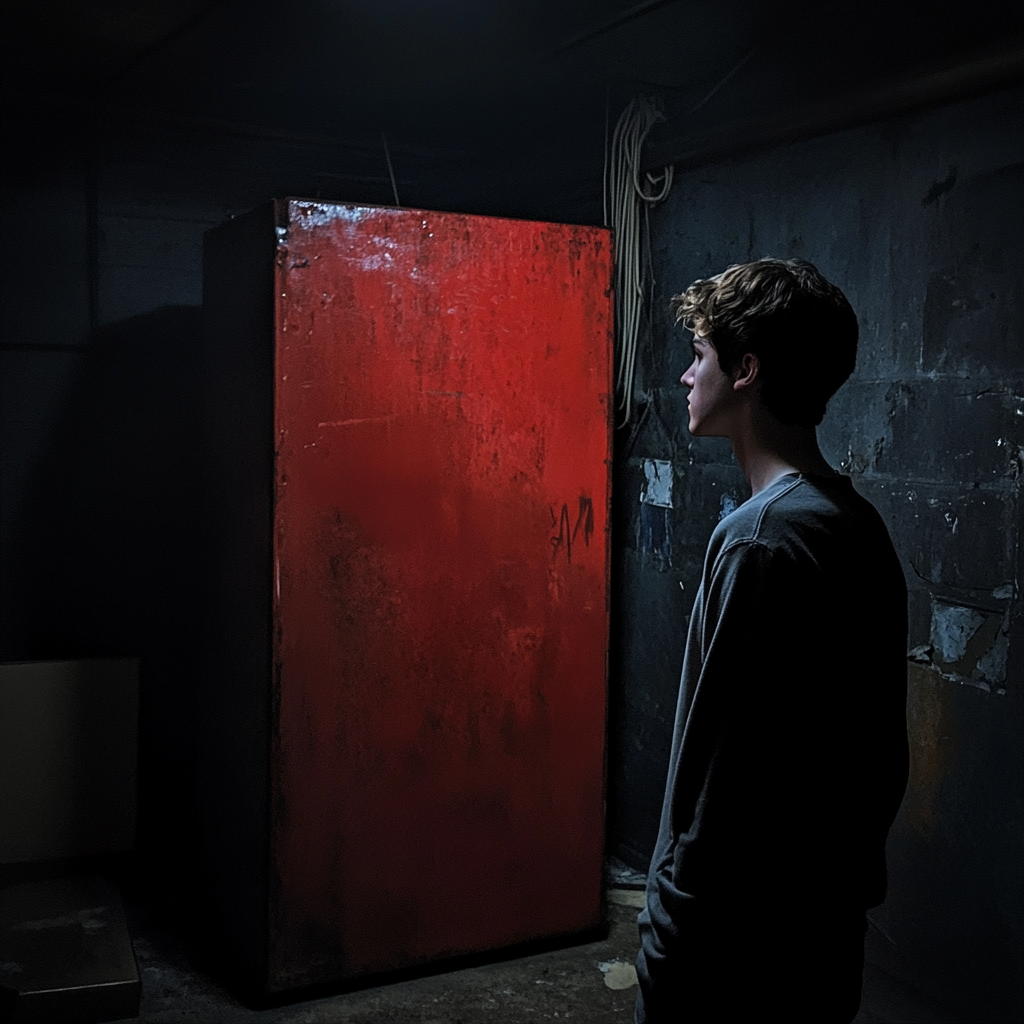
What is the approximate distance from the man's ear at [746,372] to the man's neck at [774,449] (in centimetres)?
4

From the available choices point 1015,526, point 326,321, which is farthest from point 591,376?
point 1015,526

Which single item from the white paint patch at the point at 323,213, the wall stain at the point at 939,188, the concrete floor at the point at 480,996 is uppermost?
the wall stain at the point at 939,188

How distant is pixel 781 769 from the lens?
54.4 inches

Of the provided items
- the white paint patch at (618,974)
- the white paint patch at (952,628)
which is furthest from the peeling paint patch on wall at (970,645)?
the white paint patch at (618,974)

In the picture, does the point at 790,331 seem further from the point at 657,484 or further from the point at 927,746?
the point at 657,484

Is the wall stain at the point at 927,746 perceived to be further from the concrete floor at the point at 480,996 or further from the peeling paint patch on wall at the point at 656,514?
the peeling paint patch on wall at the point at 656,514

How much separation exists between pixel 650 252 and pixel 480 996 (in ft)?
7.15

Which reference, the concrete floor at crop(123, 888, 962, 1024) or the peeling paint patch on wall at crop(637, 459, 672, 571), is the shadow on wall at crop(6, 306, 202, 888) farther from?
the peeling paint patch on wall at crop(637, 459, 672, 571)

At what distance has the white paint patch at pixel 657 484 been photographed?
3.52 meters

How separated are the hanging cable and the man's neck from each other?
195cm

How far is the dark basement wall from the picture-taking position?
7.87 ft

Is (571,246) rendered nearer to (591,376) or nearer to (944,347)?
(591,376)

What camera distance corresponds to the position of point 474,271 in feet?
9.39

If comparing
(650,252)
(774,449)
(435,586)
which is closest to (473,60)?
(650,252)
